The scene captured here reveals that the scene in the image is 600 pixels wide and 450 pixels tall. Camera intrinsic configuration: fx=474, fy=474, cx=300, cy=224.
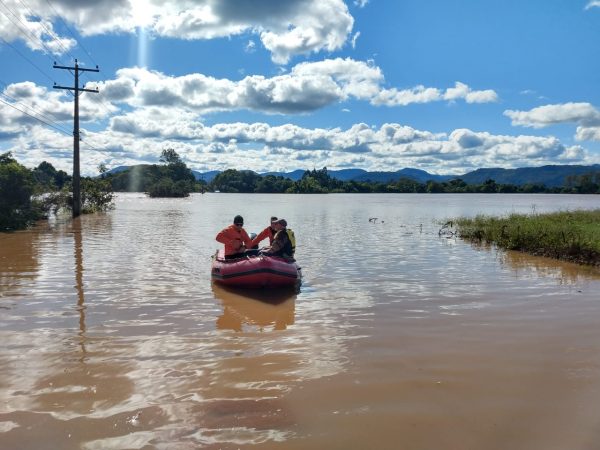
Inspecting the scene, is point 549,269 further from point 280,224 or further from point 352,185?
point 352,185

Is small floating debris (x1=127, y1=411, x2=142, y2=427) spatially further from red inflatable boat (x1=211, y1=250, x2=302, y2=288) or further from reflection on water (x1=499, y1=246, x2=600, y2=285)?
reflection on water (x1=499, y1=246, x2=600, y2=285)

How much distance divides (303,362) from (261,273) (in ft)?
15.9

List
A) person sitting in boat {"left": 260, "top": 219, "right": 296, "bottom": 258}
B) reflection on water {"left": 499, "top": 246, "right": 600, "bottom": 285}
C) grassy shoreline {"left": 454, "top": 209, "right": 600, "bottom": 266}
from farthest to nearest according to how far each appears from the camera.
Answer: grassy shoreline {"left": 454, "top": 209, "right": 600, "bottom": 266} < reflection on water {"left": 499, "top": 246, "right": 600, "bottom": 285} < person sitting in boat {"left": 260, "top": 219, "right": 296, "bottom": 258}

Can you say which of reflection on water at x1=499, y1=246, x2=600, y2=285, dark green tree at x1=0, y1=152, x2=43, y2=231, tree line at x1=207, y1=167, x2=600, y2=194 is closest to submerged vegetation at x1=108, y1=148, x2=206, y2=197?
tree line at x1=207, y1=167, x2=600, y2=194

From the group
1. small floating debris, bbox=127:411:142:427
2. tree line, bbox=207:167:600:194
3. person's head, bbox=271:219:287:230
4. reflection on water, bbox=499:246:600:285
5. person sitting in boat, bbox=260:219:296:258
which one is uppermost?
tree line, bbox=207:167:600:194

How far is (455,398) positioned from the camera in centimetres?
554

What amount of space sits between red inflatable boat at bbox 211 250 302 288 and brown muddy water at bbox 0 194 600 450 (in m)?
0.31

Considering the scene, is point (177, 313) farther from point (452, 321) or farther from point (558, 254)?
point (558, 254)

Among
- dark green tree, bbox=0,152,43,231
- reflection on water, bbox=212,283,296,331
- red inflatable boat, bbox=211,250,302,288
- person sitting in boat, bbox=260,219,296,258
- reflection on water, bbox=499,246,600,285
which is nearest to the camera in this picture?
reflection on water, bbox=212,283,296,331

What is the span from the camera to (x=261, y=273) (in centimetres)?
1134

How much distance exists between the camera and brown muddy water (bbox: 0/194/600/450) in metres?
4.76

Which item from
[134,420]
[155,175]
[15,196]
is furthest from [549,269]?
[155,175]

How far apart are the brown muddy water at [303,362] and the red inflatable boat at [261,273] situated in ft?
1.00

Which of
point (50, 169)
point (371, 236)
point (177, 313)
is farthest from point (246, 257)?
point (50, 169)
